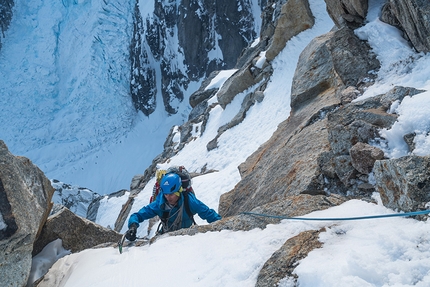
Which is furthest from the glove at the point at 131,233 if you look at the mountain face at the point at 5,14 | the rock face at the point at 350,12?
the mountain face at the point at 5,14

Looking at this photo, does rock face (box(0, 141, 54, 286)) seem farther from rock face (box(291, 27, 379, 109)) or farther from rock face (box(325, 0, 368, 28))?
rock face (box(325, 0, 368, 28))

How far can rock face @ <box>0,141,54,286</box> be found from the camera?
396 centimetres

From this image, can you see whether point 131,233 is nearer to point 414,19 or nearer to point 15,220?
point 15,220

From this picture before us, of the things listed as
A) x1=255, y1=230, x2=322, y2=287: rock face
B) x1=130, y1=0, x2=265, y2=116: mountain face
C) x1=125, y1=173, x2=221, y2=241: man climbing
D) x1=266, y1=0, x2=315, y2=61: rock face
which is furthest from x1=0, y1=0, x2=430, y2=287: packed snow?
x1=130, y1=0, x2=265, y2=116: mountain face

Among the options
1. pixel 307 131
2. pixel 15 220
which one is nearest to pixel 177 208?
pixel 15 220

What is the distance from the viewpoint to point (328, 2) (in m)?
8.12

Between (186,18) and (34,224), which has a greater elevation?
(186,18)

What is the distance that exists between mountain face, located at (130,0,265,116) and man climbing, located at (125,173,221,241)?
34301 millimetres

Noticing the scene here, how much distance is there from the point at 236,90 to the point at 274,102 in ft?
16.6

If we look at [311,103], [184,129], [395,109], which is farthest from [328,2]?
[184,129]

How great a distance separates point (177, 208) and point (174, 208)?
47 millimetres

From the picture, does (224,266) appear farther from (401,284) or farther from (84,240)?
(84,240)

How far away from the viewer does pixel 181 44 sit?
40.6 metres

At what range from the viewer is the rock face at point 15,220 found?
396 centimetres
